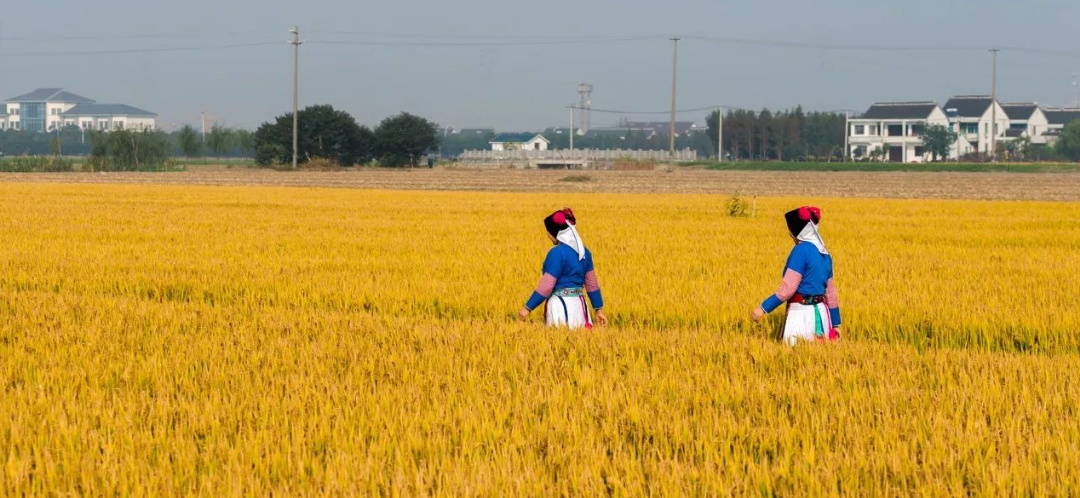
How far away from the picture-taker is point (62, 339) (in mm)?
8008

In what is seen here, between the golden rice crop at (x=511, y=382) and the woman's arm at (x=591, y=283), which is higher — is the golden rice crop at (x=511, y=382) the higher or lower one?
the lower one

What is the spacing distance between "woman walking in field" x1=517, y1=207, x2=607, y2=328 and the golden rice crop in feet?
0.72

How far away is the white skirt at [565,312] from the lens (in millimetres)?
8258

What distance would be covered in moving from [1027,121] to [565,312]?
491 ft

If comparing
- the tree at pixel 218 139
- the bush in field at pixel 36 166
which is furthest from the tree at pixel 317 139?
the tree at pixel 218 139

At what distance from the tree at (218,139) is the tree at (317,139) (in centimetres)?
3195

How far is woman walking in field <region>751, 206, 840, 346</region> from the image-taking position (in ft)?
25.0

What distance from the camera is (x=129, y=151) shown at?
82062 millimetres

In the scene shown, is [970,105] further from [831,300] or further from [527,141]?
[831,300]

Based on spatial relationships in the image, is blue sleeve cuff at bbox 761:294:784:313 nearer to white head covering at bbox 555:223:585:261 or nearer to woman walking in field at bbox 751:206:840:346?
woman walking in field at bbox 751:206:840:346

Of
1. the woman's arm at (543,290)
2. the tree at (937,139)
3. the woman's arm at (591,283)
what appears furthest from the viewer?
the tree at (937,139)

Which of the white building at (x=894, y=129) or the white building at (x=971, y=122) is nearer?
the white building at (x=894, y=129)

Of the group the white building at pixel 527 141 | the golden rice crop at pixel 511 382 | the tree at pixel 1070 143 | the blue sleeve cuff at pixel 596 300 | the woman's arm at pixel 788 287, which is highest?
the white building at pixel 527 141

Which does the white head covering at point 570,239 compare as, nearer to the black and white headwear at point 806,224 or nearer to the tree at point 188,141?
the black and white headwear at point 806,224
